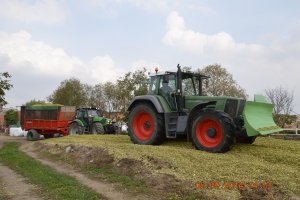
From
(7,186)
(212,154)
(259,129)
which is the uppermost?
(259,129)

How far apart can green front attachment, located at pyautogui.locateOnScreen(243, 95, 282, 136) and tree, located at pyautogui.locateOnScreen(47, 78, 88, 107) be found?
46166 mm

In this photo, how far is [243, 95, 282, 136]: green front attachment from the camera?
10347 mm

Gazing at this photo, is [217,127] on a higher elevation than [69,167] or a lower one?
higher

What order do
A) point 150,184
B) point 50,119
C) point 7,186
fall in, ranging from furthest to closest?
point 50,119 → point 7,186 → point 150,184

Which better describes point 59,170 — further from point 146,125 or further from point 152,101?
point 152,101

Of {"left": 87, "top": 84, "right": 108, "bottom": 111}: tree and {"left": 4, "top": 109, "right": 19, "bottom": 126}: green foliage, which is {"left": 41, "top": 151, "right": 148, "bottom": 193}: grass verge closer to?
{"left": 4, "top": 109, "right": 19, "bottom": 126}: green foliage

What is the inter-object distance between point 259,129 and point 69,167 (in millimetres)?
5587

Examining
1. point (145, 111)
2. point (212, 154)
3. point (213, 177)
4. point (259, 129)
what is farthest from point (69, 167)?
point (259, 129)

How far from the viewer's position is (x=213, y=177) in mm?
7652

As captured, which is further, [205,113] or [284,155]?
[205,113]

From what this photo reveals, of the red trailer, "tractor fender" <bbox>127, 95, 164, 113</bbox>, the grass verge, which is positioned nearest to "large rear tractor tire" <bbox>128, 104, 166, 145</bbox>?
"tractor fender" <bbox>127, 95, 164, 113</bbox>

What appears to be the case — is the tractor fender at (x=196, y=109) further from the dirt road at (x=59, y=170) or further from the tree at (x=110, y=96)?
the tree at (x=110, y=96)

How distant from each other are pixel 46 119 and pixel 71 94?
1264 inches

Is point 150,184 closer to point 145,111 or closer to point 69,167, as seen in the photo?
point 69,167
